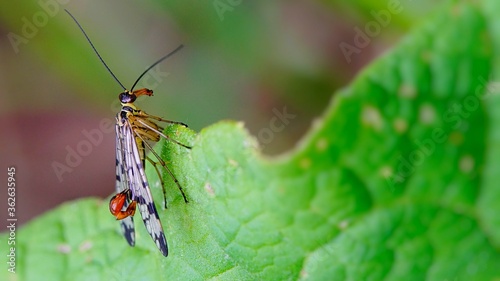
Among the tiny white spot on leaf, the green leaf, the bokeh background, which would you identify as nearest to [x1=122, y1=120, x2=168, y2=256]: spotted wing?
the green leaf

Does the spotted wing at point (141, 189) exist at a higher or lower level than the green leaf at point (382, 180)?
higher

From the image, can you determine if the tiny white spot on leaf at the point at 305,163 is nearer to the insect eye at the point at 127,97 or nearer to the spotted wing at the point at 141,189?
the spotted wing at the point at 141,189

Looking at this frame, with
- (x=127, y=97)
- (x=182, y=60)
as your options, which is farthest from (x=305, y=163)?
(x=182, y=60)

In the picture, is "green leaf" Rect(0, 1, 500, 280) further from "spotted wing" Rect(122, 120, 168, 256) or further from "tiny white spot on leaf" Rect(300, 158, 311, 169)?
"spotted wing" Rect(122, 120, 168, 256)

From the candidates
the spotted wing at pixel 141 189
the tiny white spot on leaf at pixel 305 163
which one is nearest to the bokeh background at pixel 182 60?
the spotted wing at pixel 141 189

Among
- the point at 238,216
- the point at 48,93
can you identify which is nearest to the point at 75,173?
the point at 48,93

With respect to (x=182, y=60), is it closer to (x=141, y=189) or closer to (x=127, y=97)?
(x=127, y=97)
